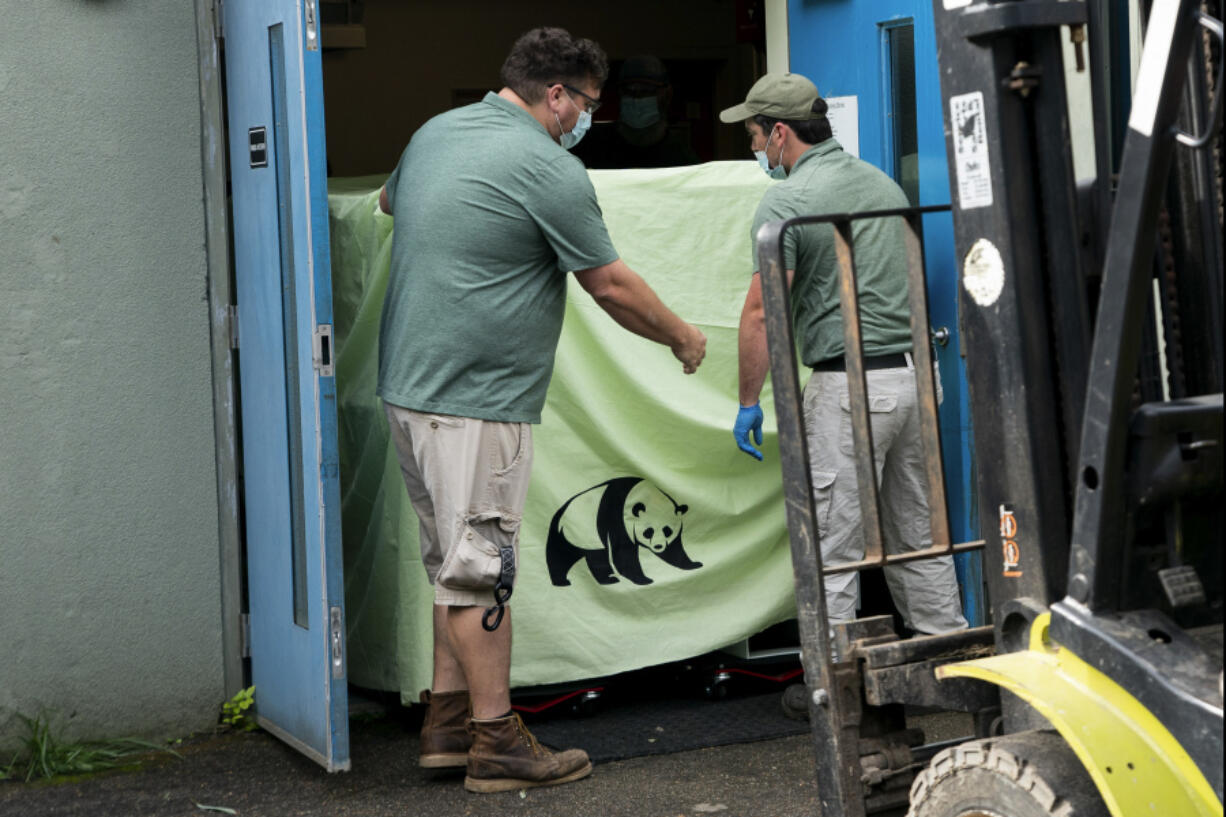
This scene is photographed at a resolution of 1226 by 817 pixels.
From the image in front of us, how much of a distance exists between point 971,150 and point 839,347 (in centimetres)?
203

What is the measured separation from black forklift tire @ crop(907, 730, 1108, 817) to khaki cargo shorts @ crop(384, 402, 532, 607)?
5.95 feet

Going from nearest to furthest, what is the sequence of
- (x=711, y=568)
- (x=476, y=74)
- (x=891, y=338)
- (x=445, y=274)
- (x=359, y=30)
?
(x=445, y=274)
(x=891, y=338)
(x=711, y=568)
(x=359, y=30)
(x=476, y=74)

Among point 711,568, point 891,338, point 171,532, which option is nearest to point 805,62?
point 891,338

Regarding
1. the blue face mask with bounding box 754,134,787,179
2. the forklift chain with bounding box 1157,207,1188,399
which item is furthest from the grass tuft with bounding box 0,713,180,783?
the forklift chain with bounding box 1157,207,1188,399

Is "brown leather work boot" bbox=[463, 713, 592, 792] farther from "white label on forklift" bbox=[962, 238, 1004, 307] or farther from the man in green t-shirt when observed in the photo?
"white label on forklift" bbox=[962, 238, 1004, 307]

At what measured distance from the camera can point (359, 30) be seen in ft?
29.3

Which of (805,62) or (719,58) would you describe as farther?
(719,58)

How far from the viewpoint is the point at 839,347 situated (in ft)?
16.4

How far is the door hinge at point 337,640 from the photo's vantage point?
471cm

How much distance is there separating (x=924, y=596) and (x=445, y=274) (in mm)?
1951

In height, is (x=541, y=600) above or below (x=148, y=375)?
below

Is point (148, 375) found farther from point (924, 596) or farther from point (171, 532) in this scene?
point (924, 596)

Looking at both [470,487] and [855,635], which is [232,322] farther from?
[855,635]

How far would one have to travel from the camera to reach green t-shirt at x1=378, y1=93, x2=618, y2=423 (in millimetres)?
4461
